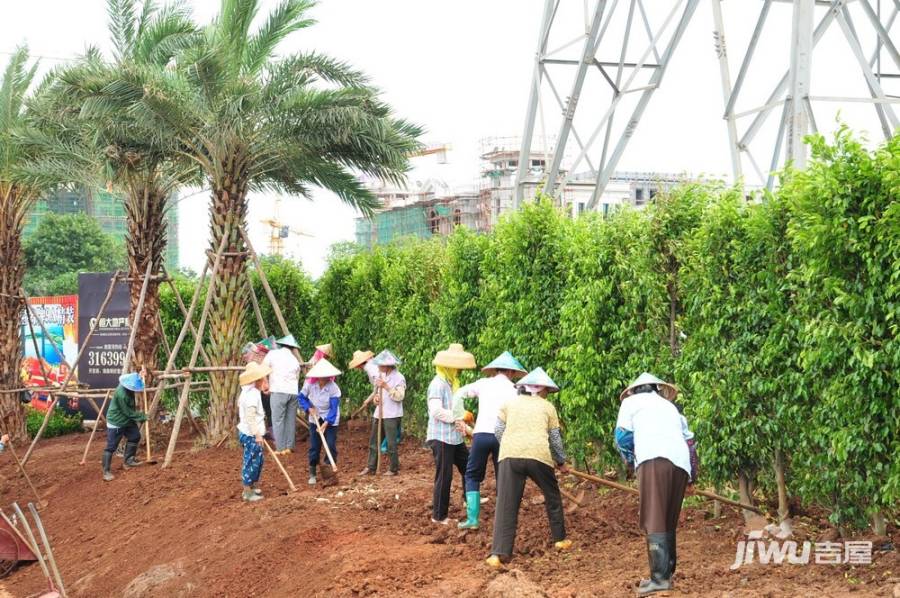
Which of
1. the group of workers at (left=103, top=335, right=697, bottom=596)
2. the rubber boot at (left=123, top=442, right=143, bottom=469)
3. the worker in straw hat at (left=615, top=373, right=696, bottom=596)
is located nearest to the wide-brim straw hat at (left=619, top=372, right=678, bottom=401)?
the group of workers at (left=103, top=335, right=697, bottom=596)

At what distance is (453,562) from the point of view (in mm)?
9094

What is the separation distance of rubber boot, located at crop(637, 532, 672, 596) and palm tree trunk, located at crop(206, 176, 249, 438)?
10.3m

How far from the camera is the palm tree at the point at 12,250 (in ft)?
65.7

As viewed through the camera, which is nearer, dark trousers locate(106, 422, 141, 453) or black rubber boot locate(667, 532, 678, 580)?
black rubber boot locate(667, 532, 678, 580)

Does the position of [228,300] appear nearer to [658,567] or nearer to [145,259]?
[145,259]

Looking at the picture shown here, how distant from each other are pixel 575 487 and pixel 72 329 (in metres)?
17.6

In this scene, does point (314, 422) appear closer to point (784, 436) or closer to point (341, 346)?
point (341, 346)

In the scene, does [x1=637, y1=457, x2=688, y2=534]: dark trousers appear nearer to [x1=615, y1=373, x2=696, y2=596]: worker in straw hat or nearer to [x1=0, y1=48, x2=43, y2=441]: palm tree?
[x1=615, y1=373, x2=696, y2=596]: worker in straw hat

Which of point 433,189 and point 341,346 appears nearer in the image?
point 341,346

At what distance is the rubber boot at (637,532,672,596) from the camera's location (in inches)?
296

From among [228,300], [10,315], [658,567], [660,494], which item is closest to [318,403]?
[228,300]

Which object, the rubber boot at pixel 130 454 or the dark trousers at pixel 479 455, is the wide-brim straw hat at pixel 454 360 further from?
the rubber boot at pixel 130 454

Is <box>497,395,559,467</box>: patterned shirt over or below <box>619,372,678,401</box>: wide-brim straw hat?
below

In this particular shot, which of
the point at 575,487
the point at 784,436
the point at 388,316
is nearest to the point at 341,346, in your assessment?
the point at 388,316
